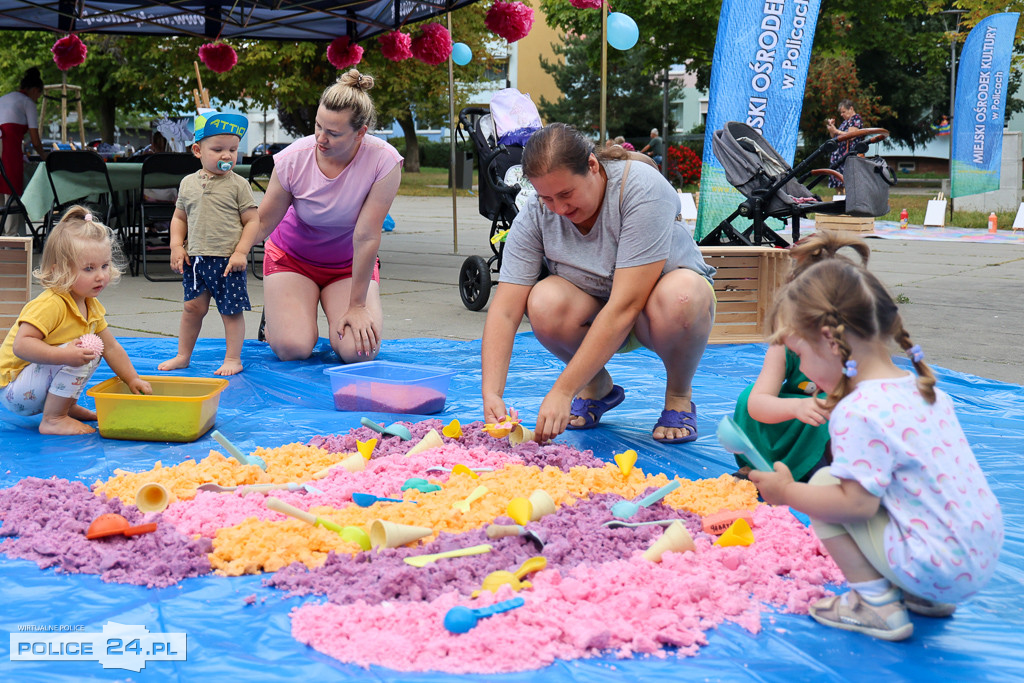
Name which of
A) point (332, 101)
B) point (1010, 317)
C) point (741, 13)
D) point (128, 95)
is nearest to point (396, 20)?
point (741, 13)

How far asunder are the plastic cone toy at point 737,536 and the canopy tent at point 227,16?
17.9 ft

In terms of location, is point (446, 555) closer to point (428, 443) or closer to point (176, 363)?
point (428, 443)

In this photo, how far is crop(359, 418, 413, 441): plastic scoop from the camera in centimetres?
274

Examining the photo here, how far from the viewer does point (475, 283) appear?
17.6 ft

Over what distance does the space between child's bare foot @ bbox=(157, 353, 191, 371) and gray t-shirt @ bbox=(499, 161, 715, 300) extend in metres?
1.71

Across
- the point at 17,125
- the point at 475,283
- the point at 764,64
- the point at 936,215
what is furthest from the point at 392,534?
the point at 936,215

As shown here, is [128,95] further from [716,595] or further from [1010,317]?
[716,595]

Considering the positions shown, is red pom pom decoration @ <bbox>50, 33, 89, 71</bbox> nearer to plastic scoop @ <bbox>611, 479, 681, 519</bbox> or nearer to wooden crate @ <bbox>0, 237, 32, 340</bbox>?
wooden crate @ <bbox>0, 237, 32, 340</bbox>

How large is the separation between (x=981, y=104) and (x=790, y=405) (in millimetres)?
11602

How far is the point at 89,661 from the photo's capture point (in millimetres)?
1477

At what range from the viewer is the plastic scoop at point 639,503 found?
2.05 m

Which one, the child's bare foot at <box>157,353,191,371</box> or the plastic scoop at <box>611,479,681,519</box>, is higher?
the plastic scoop at <box>611,479,681,519</box>

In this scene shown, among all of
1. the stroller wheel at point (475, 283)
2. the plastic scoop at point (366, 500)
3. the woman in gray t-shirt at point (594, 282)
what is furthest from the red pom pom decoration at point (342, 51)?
the plastic scoop at point (366, 500)

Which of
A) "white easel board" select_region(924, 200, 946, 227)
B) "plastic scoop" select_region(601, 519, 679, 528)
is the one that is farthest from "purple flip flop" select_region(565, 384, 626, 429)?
"white easel board" select_region(924, 200, 946, 227)
